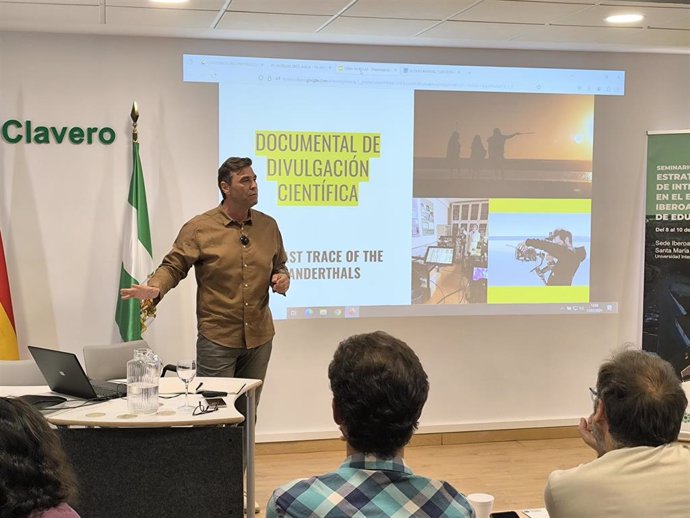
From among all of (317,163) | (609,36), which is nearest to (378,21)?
(317,163)

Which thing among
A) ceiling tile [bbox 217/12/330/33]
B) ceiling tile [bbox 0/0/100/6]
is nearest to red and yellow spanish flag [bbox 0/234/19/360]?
ceiling tile [bbox 0/0/100/6]

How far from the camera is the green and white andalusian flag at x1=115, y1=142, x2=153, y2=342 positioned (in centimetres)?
468

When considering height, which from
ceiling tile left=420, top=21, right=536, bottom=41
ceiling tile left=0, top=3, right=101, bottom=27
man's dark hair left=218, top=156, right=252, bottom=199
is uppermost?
ceiling tile left=420, top=21, right=536, bottom=41

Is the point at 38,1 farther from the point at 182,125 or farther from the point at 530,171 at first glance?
the point at 530,171

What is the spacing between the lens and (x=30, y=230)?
4766 millimetres

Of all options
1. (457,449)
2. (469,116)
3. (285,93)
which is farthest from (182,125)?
(457,449)

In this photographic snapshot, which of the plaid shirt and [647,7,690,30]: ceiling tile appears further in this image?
[647,7,690,30]: ceiling tile

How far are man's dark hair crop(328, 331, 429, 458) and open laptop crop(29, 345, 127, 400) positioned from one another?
169cm

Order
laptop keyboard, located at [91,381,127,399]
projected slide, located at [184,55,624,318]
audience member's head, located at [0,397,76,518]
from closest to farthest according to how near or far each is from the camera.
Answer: audience member's head, located at [0,397,76,518], laptop keyboard, located at [91,381,127,399], projected slide, located at [184,55,624,318]

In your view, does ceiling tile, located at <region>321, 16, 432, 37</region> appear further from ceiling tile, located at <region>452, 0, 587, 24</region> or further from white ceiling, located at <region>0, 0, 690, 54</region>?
ceiling tile, located at <region>452, 0, 587, 24</region>

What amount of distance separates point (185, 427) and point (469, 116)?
3111 mm

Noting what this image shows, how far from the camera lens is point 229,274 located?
4.10 m

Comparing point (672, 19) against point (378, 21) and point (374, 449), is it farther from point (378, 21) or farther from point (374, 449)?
point (374, 449)

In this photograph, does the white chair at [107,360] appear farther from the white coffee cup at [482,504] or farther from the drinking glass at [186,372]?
the white coffee cup at [482,504]
